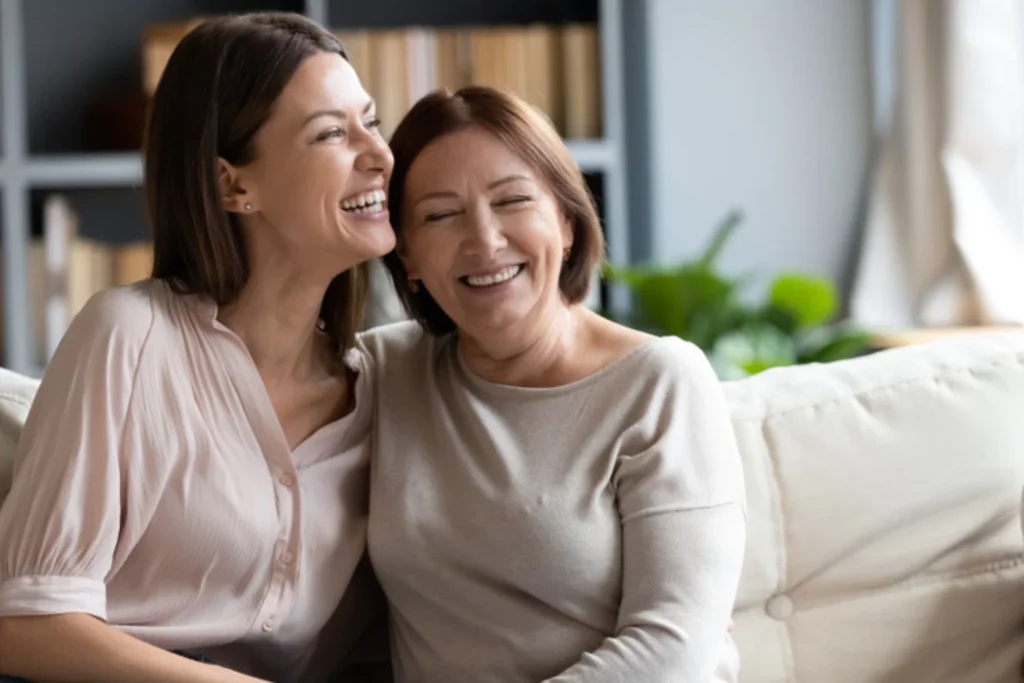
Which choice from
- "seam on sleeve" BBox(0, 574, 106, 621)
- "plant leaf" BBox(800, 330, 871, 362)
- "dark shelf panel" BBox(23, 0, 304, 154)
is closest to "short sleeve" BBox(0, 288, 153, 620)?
"seam on sleeve" BBox(0, 574, 106, 621)

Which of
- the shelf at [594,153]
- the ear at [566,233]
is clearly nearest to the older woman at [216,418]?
the ear at [566,233]

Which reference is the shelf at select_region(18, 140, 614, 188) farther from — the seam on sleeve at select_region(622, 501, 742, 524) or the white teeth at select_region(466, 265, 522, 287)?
the seam on sleeve at select_region(622, 501, 742, 524)

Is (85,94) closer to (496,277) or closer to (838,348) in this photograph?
(838,348)

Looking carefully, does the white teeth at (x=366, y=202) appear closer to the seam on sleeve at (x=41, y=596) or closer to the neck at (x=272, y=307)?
the neck at (x=272, y=307)

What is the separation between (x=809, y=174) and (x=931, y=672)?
6.70 ft

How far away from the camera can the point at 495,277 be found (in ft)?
5.15

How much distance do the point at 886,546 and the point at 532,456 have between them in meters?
0.49

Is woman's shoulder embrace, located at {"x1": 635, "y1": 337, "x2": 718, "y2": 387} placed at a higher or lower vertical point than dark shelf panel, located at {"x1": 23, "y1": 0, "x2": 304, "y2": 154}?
lower

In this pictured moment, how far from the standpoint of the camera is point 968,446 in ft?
5.55

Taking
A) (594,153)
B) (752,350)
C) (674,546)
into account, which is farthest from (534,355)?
(594,153)

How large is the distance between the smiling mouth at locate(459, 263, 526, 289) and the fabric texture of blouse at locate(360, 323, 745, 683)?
0.13 m

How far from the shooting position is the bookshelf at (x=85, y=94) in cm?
336

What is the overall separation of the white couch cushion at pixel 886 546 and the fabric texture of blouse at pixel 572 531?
148mm

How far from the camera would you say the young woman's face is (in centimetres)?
158
